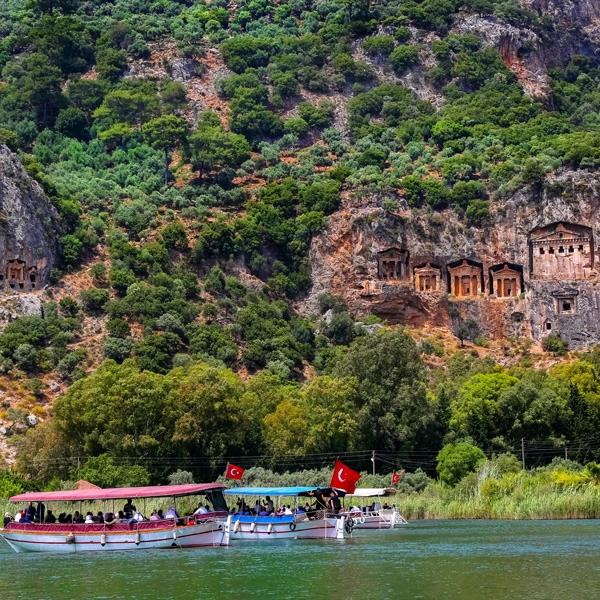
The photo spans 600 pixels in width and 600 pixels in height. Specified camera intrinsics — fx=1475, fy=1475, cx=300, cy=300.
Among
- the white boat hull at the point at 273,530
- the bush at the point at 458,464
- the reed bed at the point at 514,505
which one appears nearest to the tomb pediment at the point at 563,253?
the bush at the point at 458,464

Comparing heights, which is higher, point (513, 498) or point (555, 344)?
point (555, 344)

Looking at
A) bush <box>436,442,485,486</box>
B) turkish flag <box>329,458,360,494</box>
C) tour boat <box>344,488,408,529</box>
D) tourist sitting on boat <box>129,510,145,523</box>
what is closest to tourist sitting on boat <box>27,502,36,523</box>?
tourist sitting on boat <box>129,510,145,523</box>

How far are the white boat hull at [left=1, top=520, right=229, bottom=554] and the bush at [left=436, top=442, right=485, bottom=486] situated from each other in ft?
93.5

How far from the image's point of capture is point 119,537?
79.6m

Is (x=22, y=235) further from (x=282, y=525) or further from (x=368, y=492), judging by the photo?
(x=282, y=525)

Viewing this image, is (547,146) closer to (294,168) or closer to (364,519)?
(294,168)

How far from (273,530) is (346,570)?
59.7ft

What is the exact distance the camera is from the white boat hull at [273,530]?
84.1 m

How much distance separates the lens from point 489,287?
15912cm

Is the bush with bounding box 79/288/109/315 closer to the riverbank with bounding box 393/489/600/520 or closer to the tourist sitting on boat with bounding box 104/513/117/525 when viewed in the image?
the riverbank with bounding box 393/489/600/520

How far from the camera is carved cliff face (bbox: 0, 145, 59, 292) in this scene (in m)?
144

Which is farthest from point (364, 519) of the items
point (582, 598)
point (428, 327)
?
point (428, 327)

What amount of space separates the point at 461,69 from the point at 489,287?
4977cm

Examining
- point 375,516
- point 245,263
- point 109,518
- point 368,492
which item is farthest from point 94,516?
point 245,263
